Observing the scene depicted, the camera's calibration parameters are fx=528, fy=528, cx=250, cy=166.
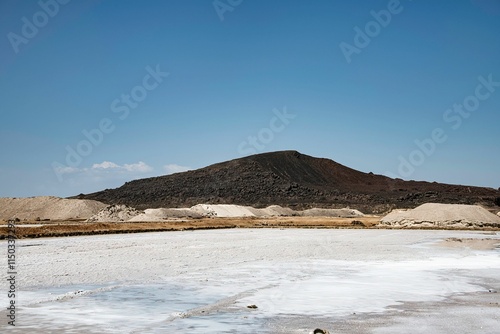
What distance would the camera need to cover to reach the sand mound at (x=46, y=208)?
66.9m

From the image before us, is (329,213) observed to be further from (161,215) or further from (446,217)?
(446,217)

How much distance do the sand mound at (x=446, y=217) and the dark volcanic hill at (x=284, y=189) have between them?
2127 inches

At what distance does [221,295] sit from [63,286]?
12.3 ft

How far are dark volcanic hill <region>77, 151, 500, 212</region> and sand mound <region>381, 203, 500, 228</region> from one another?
54.0m

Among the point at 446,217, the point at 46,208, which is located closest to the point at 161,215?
the point at 46,208

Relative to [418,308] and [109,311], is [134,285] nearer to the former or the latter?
[109,311]

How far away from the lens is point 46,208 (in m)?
69.7

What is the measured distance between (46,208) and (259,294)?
6517 cm

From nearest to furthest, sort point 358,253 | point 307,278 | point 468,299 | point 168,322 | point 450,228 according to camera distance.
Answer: point 168,322 → point 468,299 → point 307,278 → point 358,253 → point 450,228

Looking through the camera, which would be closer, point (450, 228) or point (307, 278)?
point (307, 278)

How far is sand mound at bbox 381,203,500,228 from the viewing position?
44062 millimetres


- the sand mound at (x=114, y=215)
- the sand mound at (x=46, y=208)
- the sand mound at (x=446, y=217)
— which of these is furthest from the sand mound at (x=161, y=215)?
the sand mound at (x=446, y=217)

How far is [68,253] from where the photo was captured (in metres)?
20.3

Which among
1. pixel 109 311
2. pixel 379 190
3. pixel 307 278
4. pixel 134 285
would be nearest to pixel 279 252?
pixel 307 278
